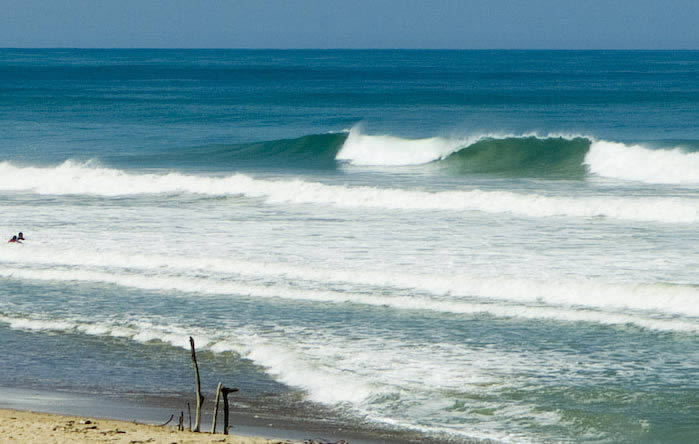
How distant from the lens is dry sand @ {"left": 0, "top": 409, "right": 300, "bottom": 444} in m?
8.11

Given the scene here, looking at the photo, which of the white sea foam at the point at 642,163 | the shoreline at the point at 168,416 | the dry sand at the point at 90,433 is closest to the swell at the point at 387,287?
the shoreline at the point at 168,416

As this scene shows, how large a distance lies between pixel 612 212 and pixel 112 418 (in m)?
14.6

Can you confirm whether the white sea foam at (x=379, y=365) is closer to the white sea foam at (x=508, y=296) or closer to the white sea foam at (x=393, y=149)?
the white sea foam at (x=508, y=296)

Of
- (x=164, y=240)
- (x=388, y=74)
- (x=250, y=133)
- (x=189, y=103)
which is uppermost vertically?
(x=388, y=74)

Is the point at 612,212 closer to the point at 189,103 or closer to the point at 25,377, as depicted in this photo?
the point at 25,377

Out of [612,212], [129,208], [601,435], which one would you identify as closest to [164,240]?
[129,208]

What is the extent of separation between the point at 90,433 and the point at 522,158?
25.6m

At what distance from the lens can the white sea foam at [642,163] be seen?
91.1 ft

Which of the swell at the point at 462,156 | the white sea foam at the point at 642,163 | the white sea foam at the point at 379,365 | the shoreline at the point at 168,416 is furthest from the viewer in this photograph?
the swell at the point at 462,156

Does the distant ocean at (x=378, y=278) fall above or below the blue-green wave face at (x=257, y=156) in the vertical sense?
below

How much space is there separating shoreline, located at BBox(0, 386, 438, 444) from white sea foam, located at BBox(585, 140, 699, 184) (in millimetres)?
19925

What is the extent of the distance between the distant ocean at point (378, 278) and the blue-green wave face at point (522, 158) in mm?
103

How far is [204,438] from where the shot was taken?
325 inches

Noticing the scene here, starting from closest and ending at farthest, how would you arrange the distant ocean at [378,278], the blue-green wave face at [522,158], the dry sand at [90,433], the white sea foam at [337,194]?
the dry sand at [90,433]
the distant ocean at [378,278]
the white sea foam at [337,194]
the blue-green wave face at [522,158]
